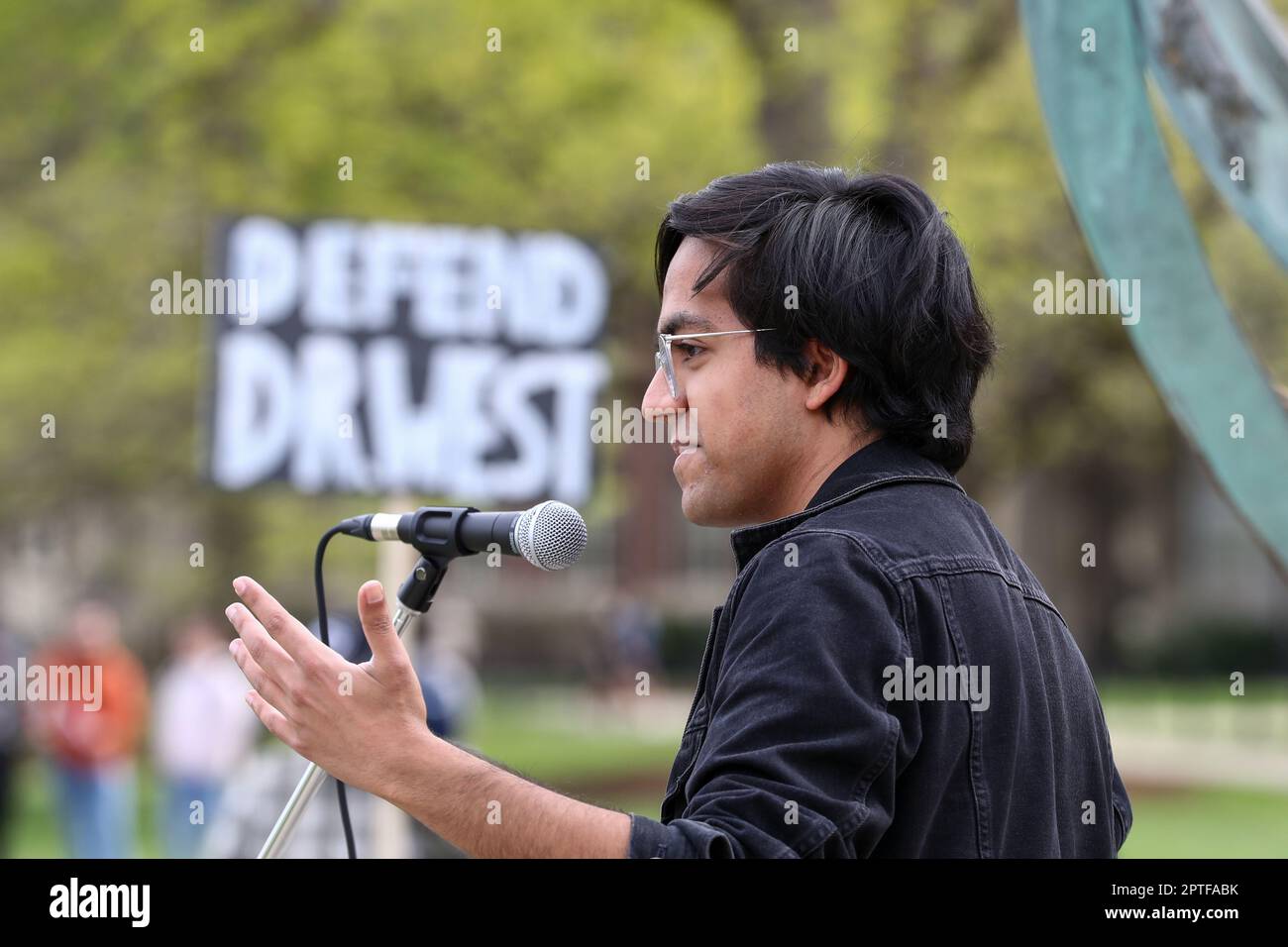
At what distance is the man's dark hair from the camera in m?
2.24

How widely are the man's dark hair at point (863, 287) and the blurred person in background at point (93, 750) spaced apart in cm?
836

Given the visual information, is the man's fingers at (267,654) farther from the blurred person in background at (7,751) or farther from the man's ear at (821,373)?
the blurred person in background at (7,751)

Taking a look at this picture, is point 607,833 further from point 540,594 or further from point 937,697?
point 540,594

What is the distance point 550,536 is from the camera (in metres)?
2.26

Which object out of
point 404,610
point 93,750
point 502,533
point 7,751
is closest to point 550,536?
point 502,533

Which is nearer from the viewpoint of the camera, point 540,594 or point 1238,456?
point 1238,456

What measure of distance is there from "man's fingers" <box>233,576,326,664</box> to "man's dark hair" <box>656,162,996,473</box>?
75 centimetres

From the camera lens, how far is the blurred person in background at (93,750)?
9.90 m

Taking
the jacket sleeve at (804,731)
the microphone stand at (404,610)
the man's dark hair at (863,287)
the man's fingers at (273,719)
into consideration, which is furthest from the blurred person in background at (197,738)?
the jacket sleeve at (804,731)

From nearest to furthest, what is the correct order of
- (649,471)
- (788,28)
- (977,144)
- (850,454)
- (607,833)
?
1. (607,833)
2. (850,454)
3. (788,28)
4. (977,144)
5. (649,471)

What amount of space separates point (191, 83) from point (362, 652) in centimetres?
702

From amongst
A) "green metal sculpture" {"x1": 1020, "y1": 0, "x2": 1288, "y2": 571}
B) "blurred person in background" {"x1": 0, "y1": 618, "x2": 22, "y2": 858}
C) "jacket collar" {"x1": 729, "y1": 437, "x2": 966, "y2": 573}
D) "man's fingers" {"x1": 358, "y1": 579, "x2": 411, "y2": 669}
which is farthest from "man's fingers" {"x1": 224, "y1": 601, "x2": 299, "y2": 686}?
"blurred person in background" {"x1": 0, "y1": 618, "x2": 22, "y2": 858}
